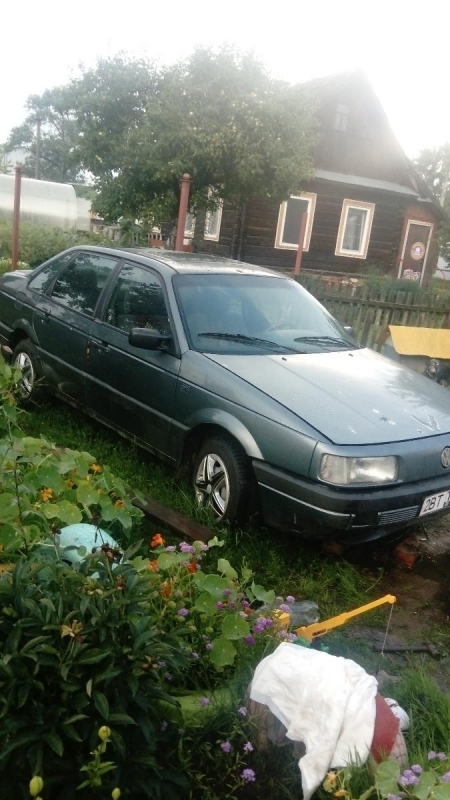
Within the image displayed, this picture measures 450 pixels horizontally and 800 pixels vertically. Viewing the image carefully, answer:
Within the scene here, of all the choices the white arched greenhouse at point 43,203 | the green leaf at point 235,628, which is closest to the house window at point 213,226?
the white arched greenhouse at point 43,203

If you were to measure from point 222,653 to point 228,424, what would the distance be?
5.66ft

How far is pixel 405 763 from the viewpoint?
2164mm

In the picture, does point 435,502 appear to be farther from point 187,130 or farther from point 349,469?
point 187,130

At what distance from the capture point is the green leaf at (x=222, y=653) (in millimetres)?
2424

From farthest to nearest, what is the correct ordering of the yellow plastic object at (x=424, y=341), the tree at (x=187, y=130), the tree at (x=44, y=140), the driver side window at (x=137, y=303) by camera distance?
the tree at (x=44, y=140), the tree at (x=187, y=130), the yellow plastic object at (x=424, y=341), the driver side window at (x=137, y=303)

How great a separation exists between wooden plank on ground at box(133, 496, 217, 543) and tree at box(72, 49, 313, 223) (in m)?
11.4

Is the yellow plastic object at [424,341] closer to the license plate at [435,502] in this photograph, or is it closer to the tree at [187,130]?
the license plate at [435,502]

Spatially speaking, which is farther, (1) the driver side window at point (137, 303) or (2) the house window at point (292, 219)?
(2) the house window at point (292, 219)

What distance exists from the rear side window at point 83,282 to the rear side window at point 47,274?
12cm

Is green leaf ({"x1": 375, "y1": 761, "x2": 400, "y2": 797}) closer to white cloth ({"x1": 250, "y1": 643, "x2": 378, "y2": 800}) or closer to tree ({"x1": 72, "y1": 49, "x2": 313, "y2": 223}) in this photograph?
white cloth ({"x1": 250, "y1": 643, "x2": 378, "y2": 800})

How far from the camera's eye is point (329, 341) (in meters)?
5.00

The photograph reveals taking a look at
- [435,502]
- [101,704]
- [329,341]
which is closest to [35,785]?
[101,704]

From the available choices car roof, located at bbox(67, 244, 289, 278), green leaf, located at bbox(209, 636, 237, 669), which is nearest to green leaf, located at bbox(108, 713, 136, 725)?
green leaf, located at bbox(209, 636, 237, 669)

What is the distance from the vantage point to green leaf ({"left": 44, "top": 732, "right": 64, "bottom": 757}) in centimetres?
176
